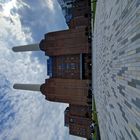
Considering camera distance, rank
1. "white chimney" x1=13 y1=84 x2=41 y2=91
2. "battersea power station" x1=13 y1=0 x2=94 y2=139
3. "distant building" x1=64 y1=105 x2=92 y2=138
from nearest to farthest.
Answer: "battersea power station" x1=13 y1=0 x2=94 y2=139 → "distant building" x1=64 y1=105 x2=92 y2=138 → "white chimney" x1=13 y1=84 x2=41 y2=91

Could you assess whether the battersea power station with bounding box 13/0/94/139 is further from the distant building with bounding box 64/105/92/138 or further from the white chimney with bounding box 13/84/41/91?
the white chimney with bounding box 13/84/41/91

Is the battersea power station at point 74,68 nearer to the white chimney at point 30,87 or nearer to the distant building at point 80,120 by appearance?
the distant building at point 80,120

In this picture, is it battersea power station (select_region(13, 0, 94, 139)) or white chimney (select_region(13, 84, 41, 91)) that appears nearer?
battersea power station (select_region(13, 0, 94, 139))

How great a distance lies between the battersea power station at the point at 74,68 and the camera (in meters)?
103

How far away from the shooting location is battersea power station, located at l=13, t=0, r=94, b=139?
102875 millimetres

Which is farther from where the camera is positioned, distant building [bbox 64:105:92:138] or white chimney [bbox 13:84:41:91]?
white chimney [bbox 13:84:41:91]

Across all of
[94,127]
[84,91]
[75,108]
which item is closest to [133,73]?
[94,127]

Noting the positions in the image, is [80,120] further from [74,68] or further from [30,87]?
[30,87]

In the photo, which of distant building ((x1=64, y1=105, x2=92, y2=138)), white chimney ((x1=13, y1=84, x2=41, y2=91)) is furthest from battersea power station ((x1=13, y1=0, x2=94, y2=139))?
white chimney ((x1=13, y1=84, x2=41, y2=91))

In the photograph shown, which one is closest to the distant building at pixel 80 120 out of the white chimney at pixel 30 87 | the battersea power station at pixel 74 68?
the battersea power station at pixel 74 68

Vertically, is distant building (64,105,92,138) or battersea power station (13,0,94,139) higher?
battersea power station (13,0,94,139)

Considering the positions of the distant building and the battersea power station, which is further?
the distant building

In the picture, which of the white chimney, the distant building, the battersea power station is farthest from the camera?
the white chimney

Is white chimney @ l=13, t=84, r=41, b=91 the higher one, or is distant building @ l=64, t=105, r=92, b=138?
white chimney @ l=13, t=84, r=41, b=91
